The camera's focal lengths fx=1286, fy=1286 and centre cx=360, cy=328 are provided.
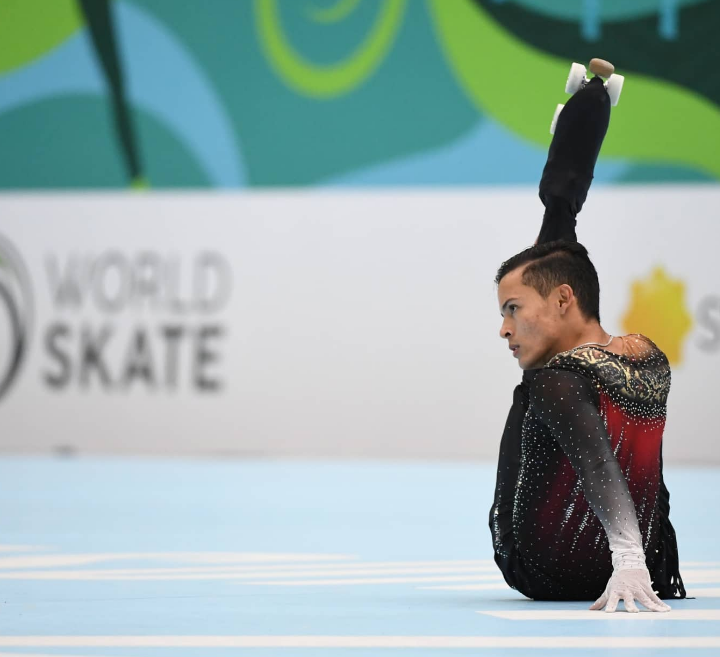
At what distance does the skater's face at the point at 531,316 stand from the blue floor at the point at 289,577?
567 millimetres

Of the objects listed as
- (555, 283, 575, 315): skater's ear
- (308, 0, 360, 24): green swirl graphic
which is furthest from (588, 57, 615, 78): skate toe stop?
(308, 0, 360, 24): green swirl graphic

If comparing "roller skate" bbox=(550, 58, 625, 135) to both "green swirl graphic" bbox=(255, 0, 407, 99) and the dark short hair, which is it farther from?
"green swirl graphic" bbox=(255, 0, 407, 99)

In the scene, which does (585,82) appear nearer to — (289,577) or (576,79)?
(576,79)

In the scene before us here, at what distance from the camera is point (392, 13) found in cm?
1031

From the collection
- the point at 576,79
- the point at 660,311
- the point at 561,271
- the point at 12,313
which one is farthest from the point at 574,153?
the point at 12,313

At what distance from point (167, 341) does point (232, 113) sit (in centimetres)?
195

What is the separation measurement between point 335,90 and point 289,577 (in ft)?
24.1

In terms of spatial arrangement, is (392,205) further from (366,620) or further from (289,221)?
(366,620)

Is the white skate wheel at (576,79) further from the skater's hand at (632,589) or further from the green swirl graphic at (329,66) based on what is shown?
the green swirl graphic at (329,66)

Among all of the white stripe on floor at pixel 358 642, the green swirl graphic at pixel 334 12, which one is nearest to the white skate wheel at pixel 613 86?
the white stripe on floor at pixel 358 642

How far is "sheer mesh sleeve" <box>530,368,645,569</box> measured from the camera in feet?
8.19

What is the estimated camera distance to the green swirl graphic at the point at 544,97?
32.1 ft

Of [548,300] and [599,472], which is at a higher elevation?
[548,300]

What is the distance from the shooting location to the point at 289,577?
354cm
